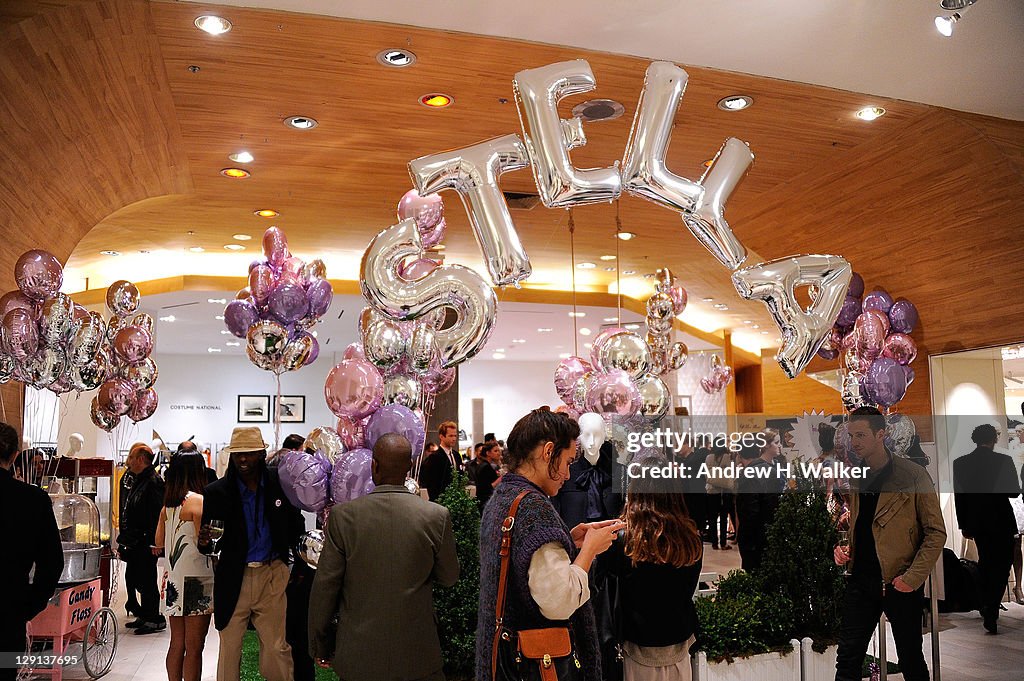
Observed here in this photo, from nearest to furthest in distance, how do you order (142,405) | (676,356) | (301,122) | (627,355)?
(301,122) → (627,355) → (142,405) → (676,356)

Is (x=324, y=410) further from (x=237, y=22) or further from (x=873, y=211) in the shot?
(x=237, y=22)

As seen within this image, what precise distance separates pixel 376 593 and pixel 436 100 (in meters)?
3.38

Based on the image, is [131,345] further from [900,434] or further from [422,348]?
[900,434]

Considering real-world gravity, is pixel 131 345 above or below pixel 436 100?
below

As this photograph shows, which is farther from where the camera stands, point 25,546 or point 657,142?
point 657,142

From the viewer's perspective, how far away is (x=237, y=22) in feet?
13.6

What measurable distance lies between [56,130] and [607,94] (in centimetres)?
333

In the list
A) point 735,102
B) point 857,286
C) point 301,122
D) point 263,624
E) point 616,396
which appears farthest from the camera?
point 857,286

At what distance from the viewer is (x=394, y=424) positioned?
4.36 meters

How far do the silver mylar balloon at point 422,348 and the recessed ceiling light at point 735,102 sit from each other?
2306mm

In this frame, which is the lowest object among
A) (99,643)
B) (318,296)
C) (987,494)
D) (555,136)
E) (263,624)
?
(99,643)

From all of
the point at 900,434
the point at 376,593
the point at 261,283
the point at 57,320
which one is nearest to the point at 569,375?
the point at 900,434

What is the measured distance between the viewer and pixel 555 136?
11.2ft

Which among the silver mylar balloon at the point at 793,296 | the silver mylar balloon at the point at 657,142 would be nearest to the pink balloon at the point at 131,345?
the silver mylar balloon at the point at 657,142
